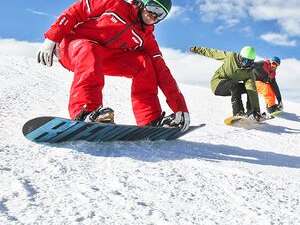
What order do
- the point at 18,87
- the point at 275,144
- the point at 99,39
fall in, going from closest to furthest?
the point at 99,39, the point at 275,144, the point at 18,87

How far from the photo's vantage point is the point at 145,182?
9.59 feet

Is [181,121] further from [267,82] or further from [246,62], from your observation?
[267,82]

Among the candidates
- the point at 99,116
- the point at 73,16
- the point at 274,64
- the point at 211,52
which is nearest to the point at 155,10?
the point at 73,16

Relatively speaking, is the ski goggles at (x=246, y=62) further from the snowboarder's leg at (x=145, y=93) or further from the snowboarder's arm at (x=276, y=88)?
the snowboarder's leg at (x=145, y=93)

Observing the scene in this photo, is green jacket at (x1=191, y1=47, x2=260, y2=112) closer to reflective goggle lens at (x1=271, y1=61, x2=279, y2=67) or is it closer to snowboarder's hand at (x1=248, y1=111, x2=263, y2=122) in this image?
snowboarder's hand at (x1=248, y1=111, x2=263, y2=122)

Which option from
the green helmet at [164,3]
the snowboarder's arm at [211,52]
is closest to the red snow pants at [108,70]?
the green helmet at [164,3]

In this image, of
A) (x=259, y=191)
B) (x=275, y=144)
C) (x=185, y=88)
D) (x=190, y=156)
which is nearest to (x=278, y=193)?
(x=259, y=191)

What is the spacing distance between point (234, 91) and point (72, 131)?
5082 millimetres

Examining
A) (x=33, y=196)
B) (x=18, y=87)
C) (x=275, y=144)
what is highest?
(x=18, y=87)

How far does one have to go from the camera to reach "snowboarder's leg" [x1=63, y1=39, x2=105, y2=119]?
4027mm

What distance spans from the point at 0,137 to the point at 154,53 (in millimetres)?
1870

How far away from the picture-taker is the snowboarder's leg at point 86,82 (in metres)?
4.03

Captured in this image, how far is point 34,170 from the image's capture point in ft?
9.41

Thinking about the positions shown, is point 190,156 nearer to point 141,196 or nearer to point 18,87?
point 141,196
